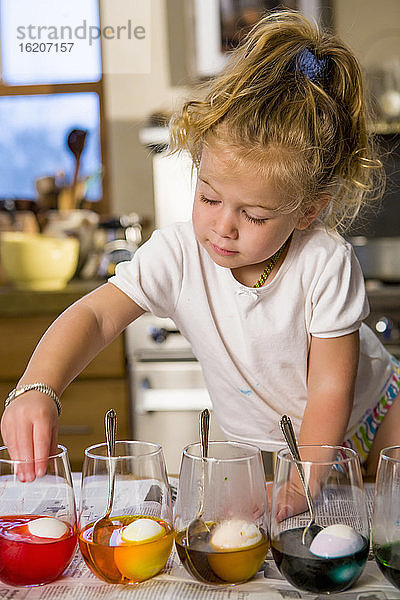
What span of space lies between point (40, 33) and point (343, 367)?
709 millimetres

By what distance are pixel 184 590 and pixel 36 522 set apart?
0.14 metres

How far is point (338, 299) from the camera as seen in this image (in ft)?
3.25

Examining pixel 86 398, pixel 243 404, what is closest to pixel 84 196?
pixel 86 398

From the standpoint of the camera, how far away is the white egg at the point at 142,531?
0.65 m

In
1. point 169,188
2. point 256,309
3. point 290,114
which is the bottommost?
point 256,309

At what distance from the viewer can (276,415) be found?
1.12 m

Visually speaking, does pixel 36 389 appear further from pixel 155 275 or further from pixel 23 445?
pixel 155 275

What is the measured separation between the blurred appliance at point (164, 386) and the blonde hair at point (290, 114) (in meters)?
1.24

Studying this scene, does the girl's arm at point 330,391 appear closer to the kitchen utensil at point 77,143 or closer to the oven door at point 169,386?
the oven door at point 169,386

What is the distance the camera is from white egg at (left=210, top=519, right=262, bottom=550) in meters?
0.64

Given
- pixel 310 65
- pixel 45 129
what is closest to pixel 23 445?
pixel 310 65

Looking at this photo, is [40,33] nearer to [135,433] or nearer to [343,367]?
[343,367]

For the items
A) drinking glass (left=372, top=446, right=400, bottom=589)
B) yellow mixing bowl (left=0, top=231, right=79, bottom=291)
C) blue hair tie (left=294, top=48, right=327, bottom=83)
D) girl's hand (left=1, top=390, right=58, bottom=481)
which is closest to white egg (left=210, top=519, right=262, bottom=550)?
drinking glass (left=372, top=446, right=400, bottom=589)

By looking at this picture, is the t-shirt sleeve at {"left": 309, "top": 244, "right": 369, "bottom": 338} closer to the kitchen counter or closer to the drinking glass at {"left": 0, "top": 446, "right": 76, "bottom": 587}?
the drinking glass at {"left": 0, "top": 446, "right": 76, "bottom": 587}
